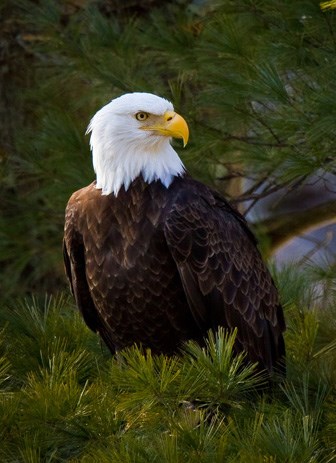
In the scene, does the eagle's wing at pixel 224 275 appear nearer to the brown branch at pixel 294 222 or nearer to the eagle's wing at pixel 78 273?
the eagle's wing at pixel 78 273

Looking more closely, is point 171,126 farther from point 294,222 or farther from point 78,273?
point 294,222

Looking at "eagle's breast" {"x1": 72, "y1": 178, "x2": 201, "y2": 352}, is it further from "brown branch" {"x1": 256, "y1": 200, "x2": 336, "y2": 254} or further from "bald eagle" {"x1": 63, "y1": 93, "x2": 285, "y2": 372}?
"brown branch" {"x1": 256, "y1": 200, "x2": 336, "y2": 254}

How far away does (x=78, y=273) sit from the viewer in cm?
361

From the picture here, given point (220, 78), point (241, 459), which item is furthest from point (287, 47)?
point (241, 459)

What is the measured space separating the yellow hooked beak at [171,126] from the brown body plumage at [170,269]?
141 millimetres

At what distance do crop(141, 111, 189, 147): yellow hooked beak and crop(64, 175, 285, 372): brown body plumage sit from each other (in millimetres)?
141

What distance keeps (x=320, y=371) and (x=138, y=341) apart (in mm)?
846

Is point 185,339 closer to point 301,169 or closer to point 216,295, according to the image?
point 216,295

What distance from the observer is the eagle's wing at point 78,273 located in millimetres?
3549

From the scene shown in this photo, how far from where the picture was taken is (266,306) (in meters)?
3.59

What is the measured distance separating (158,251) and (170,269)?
0.07 meters

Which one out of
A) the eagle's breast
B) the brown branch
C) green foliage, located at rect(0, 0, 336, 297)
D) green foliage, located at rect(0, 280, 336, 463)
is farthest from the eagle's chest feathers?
the brown branch

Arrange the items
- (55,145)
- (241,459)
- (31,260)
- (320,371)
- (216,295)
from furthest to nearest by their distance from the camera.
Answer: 1. (31,260)
2. (55,145)
3. (216,295)
4. (320,371)
5. (241,459)

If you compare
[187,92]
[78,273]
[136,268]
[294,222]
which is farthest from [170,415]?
[294,222]
